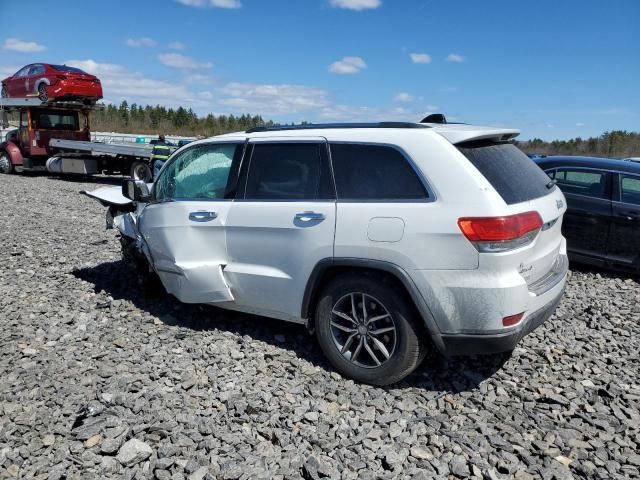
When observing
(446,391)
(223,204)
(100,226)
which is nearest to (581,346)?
(446,391)

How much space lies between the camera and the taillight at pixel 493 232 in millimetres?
3170

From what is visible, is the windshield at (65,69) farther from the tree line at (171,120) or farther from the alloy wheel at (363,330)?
the tree line at (171,120)

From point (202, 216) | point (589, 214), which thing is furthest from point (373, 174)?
point (589, 214)

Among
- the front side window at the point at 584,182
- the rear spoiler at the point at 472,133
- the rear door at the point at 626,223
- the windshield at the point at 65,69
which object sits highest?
the windshield at the point at 65,69

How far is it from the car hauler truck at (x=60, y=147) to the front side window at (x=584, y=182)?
1429 cm

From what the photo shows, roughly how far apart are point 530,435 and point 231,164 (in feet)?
9.77

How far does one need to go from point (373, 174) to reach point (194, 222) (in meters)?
1.68

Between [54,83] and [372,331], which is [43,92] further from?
[372,331]

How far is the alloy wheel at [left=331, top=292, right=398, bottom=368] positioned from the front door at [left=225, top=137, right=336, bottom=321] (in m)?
0.34

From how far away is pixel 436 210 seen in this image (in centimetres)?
333

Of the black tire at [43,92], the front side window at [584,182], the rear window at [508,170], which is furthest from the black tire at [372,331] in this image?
the black tire at [43,92]

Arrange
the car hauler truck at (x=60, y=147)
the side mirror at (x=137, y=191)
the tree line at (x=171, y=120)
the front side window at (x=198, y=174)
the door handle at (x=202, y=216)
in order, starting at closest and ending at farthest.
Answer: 1. the door handle at (x=202, y=216)
2. the front side window at (x=198, y=174)
3. the side mirror at (x=137, y=191)
4. the car hauler truck at (x=60, y=147)
5. the tree line at (x=171, y=120)

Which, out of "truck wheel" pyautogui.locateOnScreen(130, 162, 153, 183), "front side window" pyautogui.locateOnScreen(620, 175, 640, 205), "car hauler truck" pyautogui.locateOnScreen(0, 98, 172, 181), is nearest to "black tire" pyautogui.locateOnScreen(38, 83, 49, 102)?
"car hauler truck" pyautogui.locateOnScreen(0, 98, 172, 181)

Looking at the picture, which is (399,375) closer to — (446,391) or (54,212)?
(446,391)
